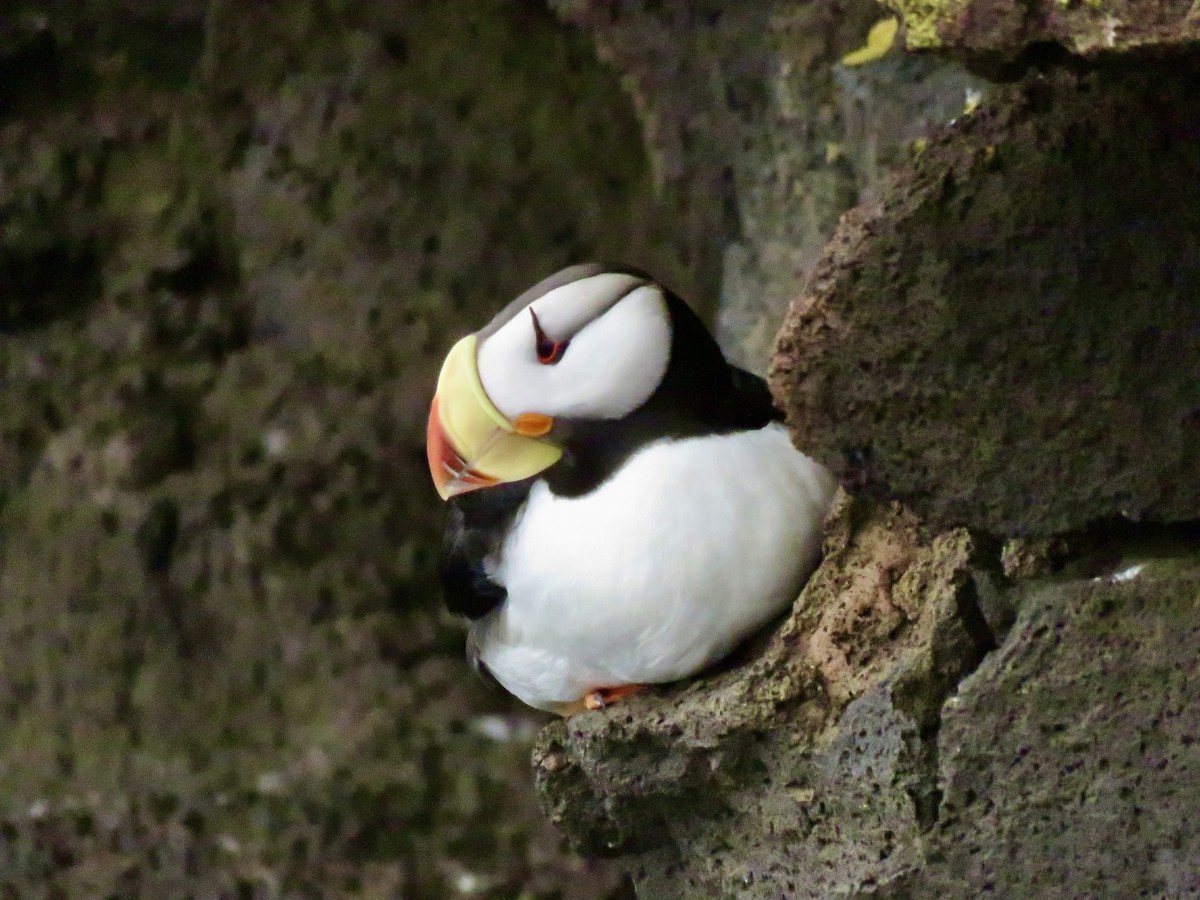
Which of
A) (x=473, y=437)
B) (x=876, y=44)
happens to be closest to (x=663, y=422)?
(x=473, y=437)

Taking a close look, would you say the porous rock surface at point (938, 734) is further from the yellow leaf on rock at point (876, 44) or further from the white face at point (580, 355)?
the yellow leaf on rock at point (876, 44)

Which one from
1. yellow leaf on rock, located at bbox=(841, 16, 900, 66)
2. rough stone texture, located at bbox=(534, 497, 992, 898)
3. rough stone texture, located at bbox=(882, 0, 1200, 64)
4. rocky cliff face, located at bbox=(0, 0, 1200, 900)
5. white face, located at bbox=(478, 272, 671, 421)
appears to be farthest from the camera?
rocky cliff face, located at bbox=(0, 0, 1200, 900)

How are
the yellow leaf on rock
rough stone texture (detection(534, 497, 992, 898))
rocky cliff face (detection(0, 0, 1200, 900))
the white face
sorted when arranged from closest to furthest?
rough stone texture (detection(534, 497, 992, 898))
the white face
the yellow leaf on rock
rocky cliff face (detection(0, 0, 1200, 900))

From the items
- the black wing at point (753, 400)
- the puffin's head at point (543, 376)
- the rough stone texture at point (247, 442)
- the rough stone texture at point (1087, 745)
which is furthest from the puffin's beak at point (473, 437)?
the rough stone texture at point (247, 442)

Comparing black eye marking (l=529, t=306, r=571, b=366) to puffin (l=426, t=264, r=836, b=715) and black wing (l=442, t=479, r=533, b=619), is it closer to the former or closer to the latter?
puffin (l=426, t=264, r=836, b=715)

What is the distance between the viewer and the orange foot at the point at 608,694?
987 millimetres

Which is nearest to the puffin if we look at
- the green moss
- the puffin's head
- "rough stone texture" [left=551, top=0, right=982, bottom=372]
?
the puffin's head

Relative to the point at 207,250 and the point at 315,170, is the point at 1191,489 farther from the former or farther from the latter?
the point at 207,250

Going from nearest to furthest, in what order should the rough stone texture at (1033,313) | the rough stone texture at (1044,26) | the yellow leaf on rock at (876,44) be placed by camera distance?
the rough stone texture at (1044,26)
the rough stone texture at (1033,313)
the yellow leaf on rock at (876,44)

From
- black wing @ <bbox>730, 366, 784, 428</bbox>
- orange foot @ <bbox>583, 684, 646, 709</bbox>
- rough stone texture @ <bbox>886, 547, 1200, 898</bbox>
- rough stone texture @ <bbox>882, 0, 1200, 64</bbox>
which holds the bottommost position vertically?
orange foot @ <bbox>583, 684, 646, 709</bbox>

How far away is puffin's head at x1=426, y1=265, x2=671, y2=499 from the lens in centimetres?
91

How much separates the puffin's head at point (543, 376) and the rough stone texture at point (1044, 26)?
0.35 meters

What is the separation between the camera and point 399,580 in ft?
5.40

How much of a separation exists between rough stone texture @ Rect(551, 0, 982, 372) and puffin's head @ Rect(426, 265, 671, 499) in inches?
25.0
